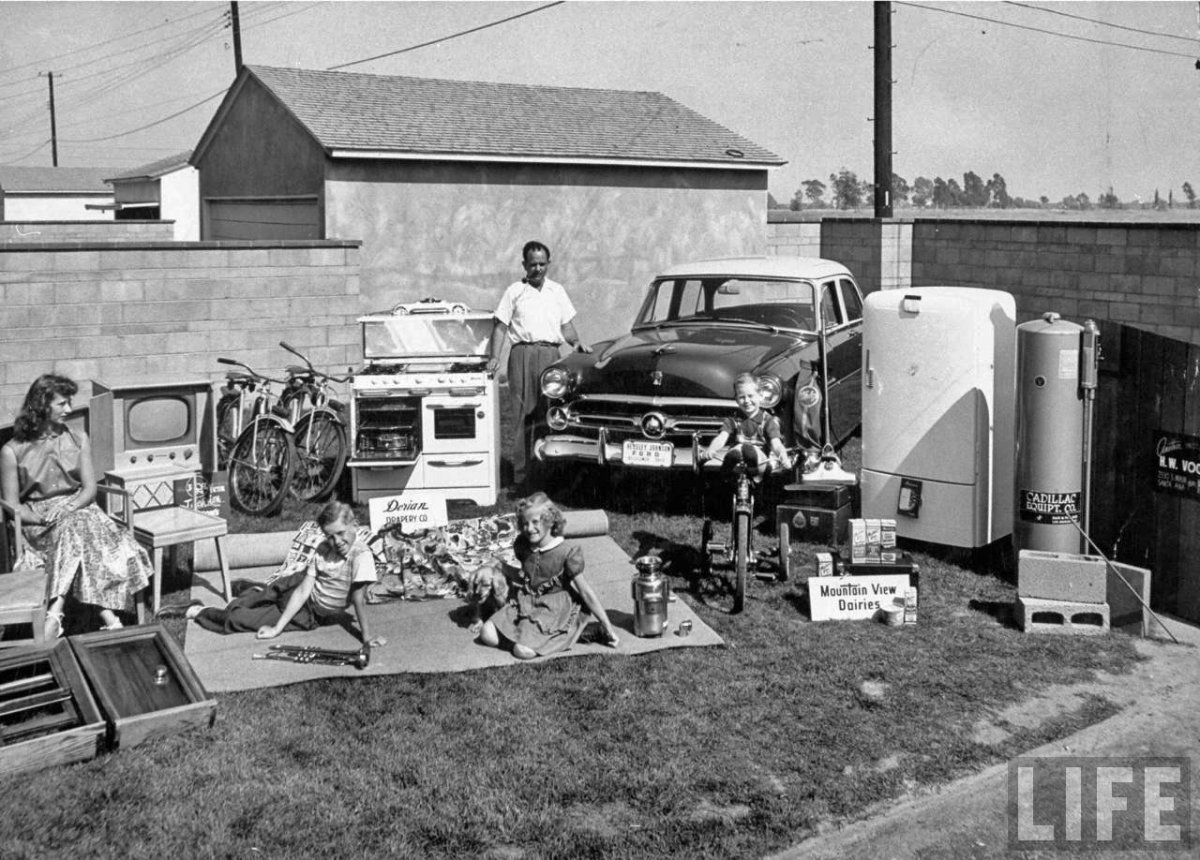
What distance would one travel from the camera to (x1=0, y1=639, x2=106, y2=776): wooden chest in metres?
5.50

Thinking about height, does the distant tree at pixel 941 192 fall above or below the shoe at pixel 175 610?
above

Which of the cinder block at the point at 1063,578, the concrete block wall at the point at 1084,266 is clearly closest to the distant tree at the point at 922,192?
the concrete block wall at the point at 1084,266

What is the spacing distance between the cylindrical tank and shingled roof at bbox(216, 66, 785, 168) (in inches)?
380

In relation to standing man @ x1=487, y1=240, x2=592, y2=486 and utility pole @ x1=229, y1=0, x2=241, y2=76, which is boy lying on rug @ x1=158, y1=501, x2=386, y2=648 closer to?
standing man @ x1=487, y1=240, x2=592, y2=486

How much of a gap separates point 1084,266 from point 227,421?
10.0m

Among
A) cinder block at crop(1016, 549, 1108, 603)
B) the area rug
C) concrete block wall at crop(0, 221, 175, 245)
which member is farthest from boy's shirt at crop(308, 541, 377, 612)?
concrete block wall at crop(0, 221, 175, 245)

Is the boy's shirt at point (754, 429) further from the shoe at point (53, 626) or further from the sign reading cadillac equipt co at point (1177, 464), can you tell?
the shoe at point (53, 626)

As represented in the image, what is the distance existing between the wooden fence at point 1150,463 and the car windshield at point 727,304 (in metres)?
3.11

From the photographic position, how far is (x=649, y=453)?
9.62 metres

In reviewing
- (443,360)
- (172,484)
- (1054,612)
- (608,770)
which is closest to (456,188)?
(443,360)

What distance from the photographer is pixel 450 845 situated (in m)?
5.02

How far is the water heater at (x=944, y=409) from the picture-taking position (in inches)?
338

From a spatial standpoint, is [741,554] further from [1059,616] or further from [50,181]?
[50,181]

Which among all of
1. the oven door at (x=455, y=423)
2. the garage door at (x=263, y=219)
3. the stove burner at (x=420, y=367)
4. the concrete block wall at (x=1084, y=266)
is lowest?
the oven door at (x=455, y=423)
